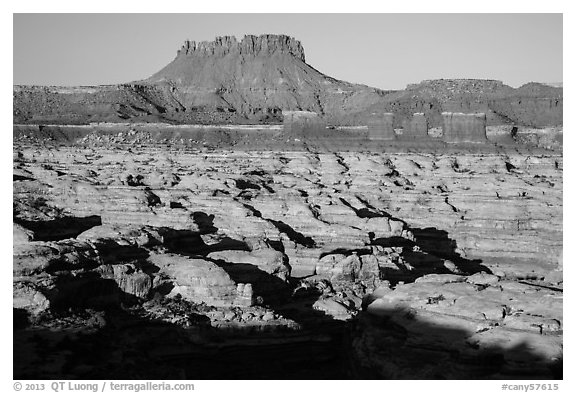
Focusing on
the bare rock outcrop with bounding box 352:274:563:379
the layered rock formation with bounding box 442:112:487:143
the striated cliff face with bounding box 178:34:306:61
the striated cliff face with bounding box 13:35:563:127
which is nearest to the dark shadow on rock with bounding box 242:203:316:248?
the bare rock outcrop with bounding box 352:274:563:379

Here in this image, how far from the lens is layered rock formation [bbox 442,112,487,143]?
81.2m

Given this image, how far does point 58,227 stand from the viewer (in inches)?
1137

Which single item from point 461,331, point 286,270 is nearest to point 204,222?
point 286,270

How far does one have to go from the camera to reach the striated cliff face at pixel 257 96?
105m

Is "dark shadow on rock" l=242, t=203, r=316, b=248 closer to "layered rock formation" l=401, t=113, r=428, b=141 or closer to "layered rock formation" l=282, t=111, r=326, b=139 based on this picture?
"layered rock formation" l=401, t=113, r=428, b=141

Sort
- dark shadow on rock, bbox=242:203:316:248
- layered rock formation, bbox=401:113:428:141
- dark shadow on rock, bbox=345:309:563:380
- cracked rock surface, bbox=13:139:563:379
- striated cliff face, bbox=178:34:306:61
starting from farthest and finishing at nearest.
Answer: striated cliff face, bbox=178:34:306:61
layered rock formation, bbox=401:113:428:141
dark shadow on rock, bbox=242:203:316:248
cracked rock surface, bbox=13:139:563:379
dark shadow on rock, bbox=345:309:563:380

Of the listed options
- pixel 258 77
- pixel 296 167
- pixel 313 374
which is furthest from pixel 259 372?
pixel 258 77

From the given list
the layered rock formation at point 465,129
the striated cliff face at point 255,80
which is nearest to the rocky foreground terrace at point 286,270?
the layered rock formation at point 465,129

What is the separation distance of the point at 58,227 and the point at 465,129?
57.9m

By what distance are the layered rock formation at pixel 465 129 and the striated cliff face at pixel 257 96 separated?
8.65 metres

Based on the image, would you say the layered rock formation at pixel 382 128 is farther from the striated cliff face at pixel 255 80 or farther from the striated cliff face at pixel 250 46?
the striated cliff face at pixel 250 46

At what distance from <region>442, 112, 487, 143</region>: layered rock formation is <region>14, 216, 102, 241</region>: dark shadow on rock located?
54.1 m

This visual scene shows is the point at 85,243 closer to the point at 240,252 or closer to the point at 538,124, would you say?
the point at 240,252

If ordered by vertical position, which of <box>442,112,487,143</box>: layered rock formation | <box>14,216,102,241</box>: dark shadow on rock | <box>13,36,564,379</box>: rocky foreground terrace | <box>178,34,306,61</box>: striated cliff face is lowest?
<box>13,36,564,379</box>: rocky foreground terrace
